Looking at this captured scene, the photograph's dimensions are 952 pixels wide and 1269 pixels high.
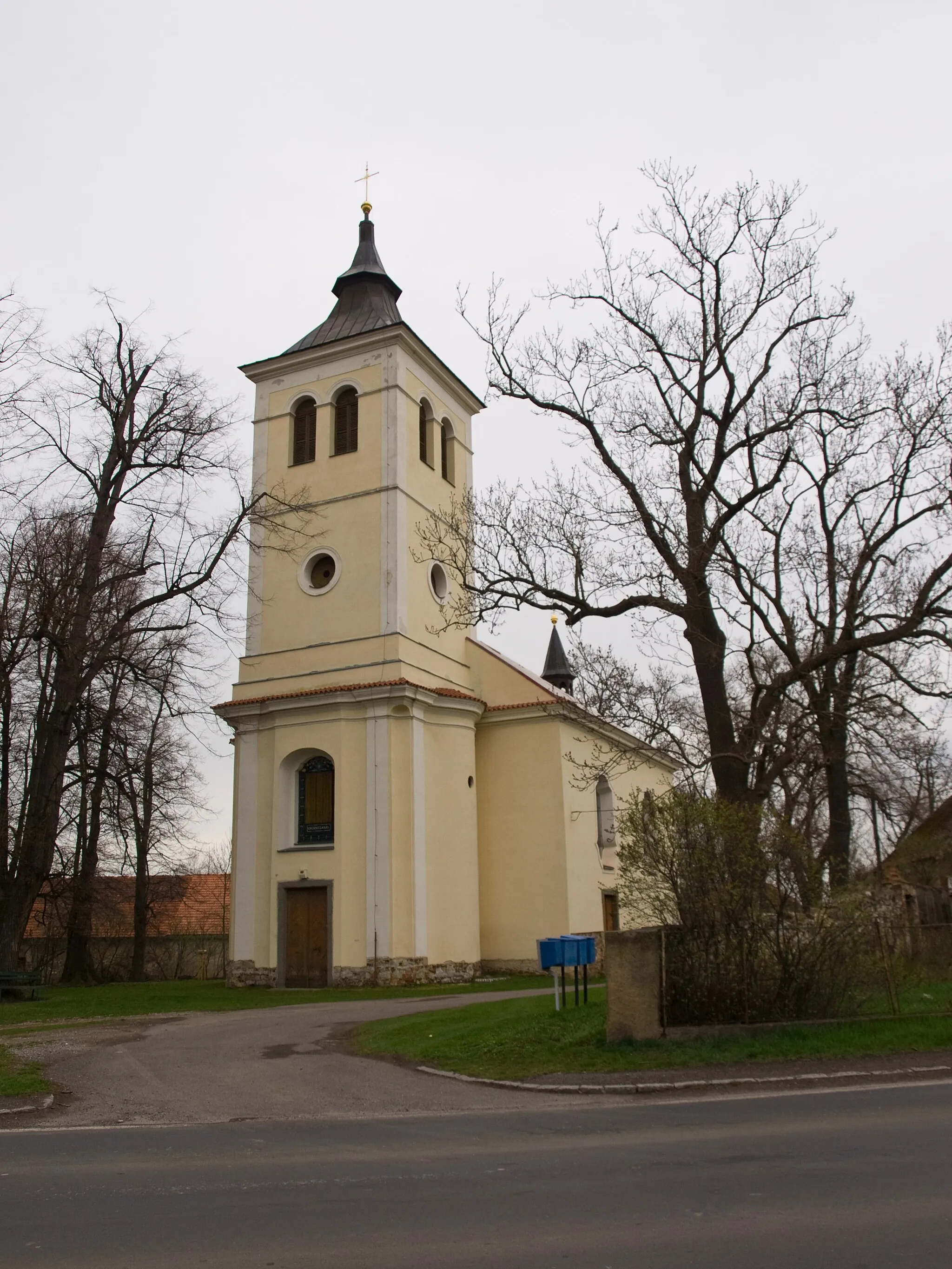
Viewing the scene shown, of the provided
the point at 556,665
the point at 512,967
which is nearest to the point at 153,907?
the point at 512,967

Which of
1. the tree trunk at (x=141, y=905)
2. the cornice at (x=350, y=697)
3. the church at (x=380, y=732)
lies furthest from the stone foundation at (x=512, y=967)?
the tree trunk at (x=141, y=905)

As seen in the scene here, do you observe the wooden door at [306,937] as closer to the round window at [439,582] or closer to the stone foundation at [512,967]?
the stone foundation at [512,967]

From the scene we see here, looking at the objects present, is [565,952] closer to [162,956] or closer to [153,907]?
[153,907]

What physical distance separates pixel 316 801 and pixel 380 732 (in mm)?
2400

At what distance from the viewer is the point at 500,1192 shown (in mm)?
5953

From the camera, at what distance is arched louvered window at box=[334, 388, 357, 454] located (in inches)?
1099

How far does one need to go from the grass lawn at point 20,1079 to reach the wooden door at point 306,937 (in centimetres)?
1195

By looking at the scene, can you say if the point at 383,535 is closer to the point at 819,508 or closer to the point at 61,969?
the point at 819,508

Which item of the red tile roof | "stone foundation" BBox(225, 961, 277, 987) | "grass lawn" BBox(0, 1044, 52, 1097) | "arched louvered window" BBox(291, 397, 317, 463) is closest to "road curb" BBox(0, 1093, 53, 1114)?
"grass lawn" BBox(0, 1044, 52, 1097)

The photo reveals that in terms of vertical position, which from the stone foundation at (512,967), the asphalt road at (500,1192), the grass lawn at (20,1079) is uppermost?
the stone foundation at (512,967)

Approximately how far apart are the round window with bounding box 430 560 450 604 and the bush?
53.5ft

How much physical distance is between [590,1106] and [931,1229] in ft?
14.9

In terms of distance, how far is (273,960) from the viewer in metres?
24.0

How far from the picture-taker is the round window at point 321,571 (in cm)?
2717
